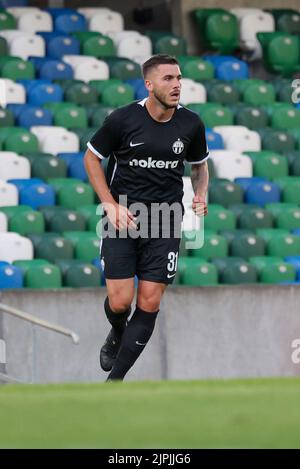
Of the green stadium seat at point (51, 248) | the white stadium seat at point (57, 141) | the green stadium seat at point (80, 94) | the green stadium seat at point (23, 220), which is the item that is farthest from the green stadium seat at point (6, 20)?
the green stadium seat at point (51, 248)

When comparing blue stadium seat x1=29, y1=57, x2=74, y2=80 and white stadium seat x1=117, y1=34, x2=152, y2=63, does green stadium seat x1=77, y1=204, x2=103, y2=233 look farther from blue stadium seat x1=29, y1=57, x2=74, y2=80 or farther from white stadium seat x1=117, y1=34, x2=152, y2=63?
white stadium seat x1=117, y1=34, x2=152, y2=63

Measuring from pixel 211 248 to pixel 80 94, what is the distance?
262 cm

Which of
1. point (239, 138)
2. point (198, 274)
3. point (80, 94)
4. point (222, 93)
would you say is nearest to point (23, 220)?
point (198, 274)

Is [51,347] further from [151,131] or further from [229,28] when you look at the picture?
[229,28]

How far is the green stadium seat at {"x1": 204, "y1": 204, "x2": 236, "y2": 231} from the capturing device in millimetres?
13062

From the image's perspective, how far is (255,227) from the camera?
43.9ft

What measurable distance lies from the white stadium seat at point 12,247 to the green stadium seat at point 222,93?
380cm

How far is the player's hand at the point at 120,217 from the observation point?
8.23 m

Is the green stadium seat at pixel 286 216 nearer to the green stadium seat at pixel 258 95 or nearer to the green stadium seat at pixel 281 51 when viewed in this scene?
the green stadium seat at pixel 258 95

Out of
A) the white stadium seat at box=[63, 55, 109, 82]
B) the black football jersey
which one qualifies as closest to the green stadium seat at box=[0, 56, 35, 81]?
the white stadium seat at box=[63, 55, 109, 82]

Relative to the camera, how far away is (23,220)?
40.6 ft

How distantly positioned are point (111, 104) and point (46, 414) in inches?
366

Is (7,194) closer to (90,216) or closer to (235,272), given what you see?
(90,216)

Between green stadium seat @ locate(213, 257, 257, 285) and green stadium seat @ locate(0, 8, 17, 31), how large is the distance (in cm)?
417
